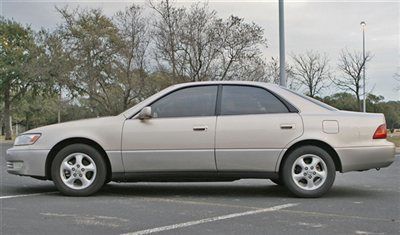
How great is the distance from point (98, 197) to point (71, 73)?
26194mm

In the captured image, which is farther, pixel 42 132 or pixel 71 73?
pixel 71 73

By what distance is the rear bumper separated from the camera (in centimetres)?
640

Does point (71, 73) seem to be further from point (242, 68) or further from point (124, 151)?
point (124, 151)

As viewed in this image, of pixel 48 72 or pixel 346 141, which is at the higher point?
pixel 48 72

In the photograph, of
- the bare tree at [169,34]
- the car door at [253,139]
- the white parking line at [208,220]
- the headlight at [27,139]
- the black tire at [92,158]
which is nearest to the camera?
the white parking line at [208,220]

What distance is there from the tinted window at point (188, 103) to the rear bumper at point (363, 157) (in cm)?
177

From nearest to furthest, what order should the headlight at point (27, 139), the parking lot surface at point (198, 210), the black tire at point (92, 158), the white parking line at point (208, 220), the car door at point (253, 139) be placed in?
the white parking line at point (208, 220)
the parking lot surface at point (198, 210)
the car door at point (253, 139)
the black tire at point (92, 158)
the headlight at point (27, 139)

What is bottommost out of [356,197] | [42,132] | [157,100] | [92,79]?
[356,197]

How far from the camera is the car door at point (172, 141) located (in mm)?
6348

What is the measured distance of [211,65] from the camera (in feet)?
94.6

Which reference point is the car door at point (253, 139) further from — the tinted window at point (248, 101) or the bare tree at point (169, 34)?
the bare tree at point (169, 34)

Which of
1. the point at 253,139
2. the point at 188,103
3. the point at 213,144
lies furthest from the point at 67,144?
the point at 253,139

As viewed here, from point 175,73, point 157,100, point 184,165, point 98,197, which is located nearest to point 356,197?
point 184,165

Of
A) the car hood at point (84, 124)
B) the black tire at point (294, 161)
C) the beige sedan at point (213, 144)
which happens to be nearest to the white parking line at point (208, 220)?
the black tire at point (294, 161)
